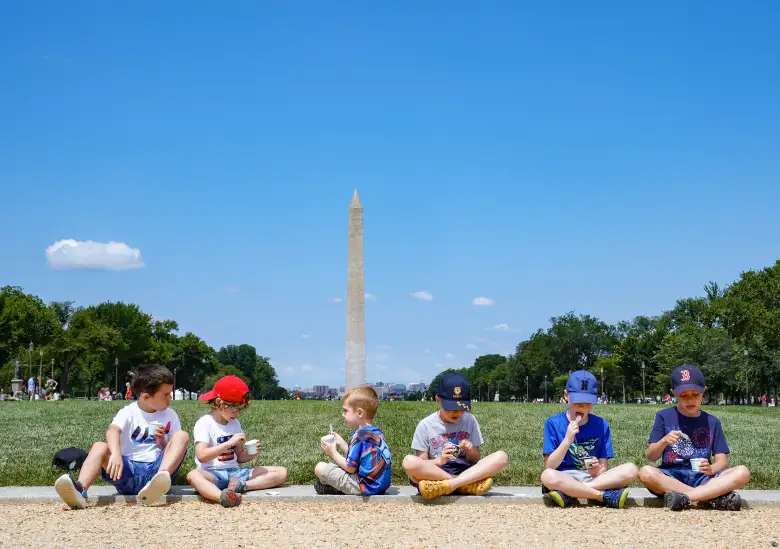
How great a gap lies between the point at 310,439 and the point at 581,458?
7.30 meters

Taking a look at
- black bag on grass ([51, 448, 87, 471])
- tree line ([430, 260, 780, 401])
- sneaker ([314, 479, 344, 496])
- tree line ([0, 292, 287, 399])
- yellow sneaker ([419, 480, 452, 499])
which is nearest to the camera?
yellow sneaker ([419, 480, 452, 499])

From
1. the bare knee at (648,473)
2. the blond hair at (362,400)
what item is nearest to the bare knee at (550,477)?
the bare knee at (648,473)

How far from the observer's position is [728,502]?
26.1ft

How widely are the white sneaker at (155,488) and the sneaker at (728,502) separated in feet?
17.1

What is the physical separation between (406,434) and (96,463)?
813cm

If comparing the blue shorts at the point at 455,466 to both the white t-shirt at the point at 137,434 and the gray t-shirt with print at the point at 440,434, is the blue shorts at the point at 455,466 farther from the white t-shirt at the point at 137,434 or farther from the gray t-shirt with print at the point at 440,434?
the white t-shirt at the point at 137,434

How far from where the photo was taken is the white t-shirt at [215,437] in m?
8.38

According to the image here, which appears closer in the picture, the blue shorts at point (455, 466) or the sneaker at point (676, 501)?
the sneaker at point (676, 501)

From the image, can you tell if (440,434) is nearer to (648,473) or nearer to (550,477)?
(550,477)

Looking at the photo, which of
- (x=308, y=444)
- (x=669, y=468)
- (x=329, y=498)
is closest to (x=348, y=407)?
(x=329, y=498)

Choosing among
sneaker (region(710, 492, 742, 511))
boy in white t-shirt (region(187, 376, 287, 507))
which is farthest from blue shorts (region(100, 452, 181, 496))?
sneaker (region(710, 492, 742, 511))

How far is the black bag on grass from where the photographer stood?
29.3 ft

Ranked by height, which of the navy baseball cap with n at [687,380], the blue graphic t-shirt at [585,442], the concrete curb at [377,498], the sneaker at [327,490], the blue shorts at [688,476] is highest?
the navy baseball cap with n at [687,380]

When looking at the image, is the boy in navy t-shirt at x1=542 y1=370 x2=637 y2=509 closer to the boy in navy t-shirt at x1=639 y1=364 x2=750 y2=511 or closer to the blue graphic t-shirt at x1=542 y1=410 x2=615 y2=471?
the blue graphic t-shirt at x1=542 y1=410 x2=615 y2=471
